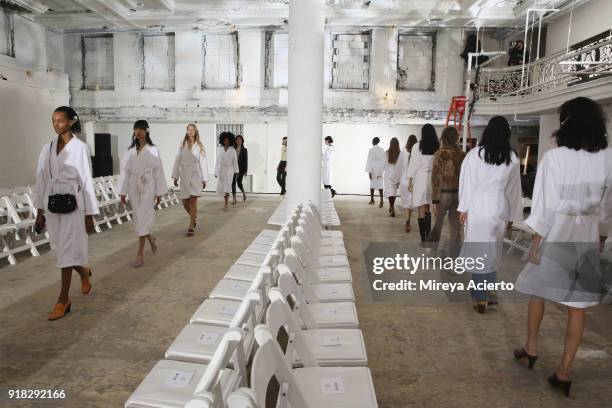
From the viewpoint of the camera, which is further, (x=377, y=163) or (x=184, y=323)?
(x=377, y=163)

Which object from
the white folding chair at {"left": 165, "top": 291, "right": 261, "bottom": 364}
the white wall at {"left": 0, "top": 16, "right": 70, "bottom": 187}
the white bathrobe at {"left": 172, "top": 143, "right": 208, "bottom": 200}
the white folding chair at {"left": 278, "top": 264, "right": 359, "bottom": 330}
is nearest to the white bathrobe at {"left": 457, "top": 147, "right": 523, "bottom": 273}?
the white folding chair at {"left": 278, "top": 264, "right": 359, "bottom": 330}

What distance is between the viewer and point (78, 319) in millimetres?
3959

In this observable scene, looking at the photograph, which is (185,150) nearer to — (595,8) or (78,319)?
(78,319)

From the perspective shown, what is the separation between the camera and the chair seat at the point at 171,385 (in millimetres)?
1854

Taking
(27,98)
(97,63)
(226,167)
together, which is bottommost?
(226,167)

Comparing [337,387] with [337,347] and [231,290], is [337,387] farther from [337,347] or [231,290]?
[231,290]

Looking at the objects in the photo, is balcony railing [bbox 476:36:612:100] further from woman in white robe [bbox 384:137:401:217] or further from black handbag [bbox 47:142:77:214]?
black handbag [bbox 47:142:77:214]

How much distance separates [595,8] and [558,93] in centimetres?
317

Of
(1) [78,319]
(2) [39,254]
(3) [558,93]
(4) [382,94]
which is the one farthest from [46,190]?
(4) [382,94]

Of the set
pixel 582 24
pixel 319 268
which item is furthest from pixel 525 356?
pixel 582 24

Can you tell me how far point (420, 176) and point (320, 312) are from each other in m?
4.16

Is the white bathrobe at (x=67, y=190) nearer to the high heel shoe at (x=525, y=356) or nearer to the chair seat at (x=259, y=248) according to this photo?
the chair seat at (x=259, y=248)

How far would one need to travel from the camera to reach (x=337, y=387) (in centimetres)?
203

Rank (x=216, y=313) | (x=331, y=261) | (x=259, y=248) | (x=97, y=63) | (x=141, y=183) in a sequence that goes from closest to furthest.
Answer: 1. (x=216, y=313)
2. (x=331, y=261)
3. (x=259, y=248)
4. (x=141, y=183)
5. (x=97, y=63)
